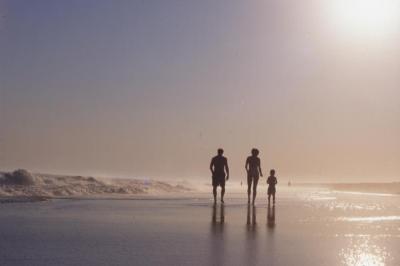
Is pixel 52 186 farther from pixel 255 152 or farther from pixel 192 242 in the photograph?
pixel 192 242

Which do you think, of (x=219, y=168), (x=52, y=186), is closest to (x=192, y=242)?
(x=219, y=168)

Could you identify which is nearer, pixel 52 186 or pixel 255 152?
pixel 255 152

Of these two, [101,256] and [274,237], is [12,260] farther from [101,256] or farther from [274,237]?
[274,237]

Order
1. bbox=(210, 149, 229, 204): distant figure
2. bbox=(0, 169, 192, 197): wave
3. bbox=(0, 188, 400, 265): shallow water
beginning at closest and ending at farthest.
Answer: bbox=(0, 188, 400, 265): shallow water < bbox=(210, 149, 229, 204): distant figure < bbox=(0, 169, 192, 197): wave

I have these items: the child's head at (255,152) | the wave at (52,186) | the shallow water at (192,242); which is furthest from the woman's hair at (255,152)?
the wave at (52,186)

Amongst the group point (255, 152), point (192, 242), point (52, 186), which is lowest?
point (192, 242)

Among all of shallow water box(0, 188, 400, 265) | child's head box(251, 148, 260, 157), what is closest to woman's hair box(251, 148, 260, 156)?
child's head box(251, 148, 260, 157)

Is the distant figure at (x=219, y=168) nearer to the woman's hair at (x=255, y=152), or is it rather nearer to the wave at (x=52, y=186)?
the woman's hair at (x=255, y=152)

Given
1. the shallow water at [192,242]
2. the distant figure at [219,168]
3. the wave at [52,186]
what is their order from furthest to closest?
the wave at [52,186], the distant figure at [219,168], the shallow water at [192,242]

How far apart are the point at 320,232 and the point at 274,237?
4.55 ft

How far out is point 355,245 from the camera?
305 inches

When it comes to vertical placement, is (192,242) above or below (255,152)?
below

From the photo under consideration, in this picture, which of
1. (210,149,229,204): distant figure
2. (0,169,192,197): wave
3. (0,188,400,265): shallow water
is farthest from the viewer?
(0,169,192,197): wave

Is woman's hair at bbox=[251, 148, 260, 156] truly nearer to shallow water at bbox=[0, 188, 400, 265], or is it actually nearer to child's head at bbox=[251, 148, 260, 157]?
child's head at bbox=[251, 148, 260, 157]
